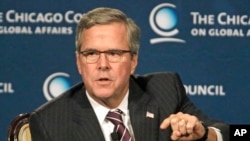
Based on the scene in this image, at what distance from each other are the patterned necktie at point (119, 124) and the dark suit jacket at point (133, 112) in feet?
0.19

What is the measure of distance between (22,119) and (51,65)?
142 cm

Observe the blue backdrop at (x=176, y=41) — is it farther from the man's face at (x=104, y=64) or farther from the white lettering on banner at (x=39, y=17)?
the man's face at (x=104, y=64)

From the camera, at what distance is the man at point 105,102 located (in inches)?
98.7

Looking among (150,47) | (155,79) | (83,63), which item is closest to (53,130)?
(83,63)

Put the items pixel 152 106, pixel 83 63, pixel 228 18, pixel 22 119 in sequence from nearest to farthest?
pixel 83 63 < pixel 152 106 < pixel 22 119 < pixel 228 18

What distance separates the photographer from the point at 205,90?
4.21 m

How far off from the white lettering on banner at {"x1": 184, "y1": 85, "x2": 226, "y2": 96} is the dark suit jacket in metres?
1.40

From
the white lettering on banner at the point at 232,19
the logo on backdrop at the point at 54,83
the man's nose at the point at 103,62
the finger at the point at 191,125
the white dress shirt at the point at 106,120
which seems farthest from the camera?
the logo on backdrop at the point at 54,83

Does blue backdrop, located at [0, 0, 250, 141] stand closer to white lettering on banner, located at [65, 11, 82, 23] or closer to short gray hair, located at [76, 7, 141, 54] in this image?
white lettering on banner, located at [65, 11, 82, 23]

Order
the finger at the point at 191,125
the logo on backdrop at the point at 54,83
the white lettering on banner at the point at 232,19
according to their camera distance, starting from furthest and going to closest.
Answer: the logo on backdrop at the point at 54,83, the white lettering on banner at the point at 232,19, the finger at the point at 191,125

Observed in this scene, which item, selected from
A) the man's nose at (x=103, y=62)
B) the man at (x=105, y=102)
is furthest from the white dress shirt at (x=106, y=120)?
the man's nose at (x=103, y=62)

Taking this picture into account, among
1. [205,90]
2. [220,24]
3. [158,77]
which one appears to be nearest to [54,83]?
[205,90]

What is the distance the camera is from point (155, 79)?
280 cm

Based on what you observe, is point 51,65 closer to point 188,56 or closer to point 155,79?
point 188,56
